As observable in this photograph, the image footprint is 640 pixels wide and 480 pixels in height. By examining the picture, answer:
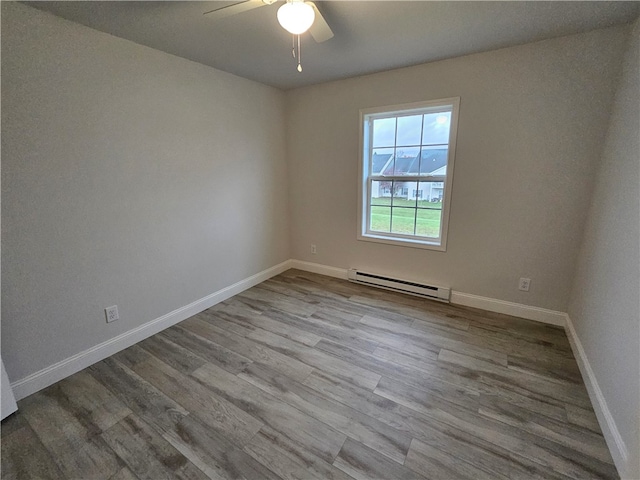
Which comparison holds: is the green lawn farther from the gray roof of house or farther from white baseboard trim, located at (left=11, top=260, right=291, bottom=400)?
white baseboard trim, located at (left=11, top=260, right=291, bottom=400)

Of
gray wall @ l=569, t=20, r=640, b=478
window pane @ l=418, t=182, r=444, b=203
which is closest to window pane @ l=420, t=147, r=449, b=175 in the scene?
window pane @ l=418, t=182, r=444, b=203

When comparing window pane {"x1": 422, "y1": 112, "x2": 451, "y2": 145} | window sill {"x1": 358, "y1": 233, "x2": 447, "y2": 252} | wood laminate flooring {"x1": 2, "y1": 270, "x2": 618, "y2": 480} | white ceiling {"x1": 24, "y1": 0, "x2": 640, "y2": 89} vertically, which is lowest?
wood laminate flooring {"x1": 2, "y1": 270, "x2": 618, "y2": 480}

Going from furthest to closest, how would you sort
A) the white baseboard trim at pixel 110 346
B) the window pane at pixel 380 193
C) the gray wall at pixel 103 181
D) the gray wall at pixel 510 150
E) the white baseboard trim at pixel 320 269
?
the white baseboard trim at pixel 320 269 < the window pane at pixel 380 193 < the gray wall at pixel 510 150 < the white baseboard trim at pixel 110 346 < the gray wall at pixel 103 181

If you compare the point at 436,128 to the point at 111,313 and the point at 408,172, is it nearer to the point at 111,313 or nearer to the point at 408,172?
the point at 408,172

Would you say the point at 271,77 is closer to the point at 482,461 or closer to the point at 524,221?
the point at 524,221

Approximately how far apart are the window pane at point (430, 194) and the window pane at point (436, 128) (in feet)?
1.35

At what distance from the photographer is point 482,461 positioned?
4.34 feet

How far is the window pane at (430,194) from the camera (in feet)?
9.24

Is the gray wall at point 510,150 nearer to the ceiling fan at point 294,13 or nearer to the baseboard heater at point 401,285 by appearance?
the baseboard heater at point 401,285

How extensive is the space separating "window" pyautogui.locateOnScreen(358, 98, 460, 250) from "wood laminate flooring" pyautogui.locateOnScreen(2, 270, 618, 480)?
1057mm

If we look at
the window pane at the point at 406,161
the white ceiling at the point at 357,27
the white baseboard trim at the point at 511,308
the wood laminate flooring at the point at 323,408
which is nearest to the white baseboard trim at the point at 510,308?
the white baseboard trim at the point at 511,308

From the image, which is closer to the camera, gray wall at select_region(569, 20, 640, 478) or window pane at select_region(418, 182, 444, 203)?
gray wall at select_region(569, 20, 640, 478)

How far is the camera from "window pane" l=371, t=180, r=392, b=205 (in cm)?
312

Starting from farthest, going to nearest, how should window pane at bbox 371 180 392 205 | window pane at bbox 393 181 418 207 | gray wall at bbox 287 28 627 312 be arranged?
window pane at bbox 371 180 392 205
window pane at bbox 393 181 418 207
gray wall at bbox 287 28 627 312
